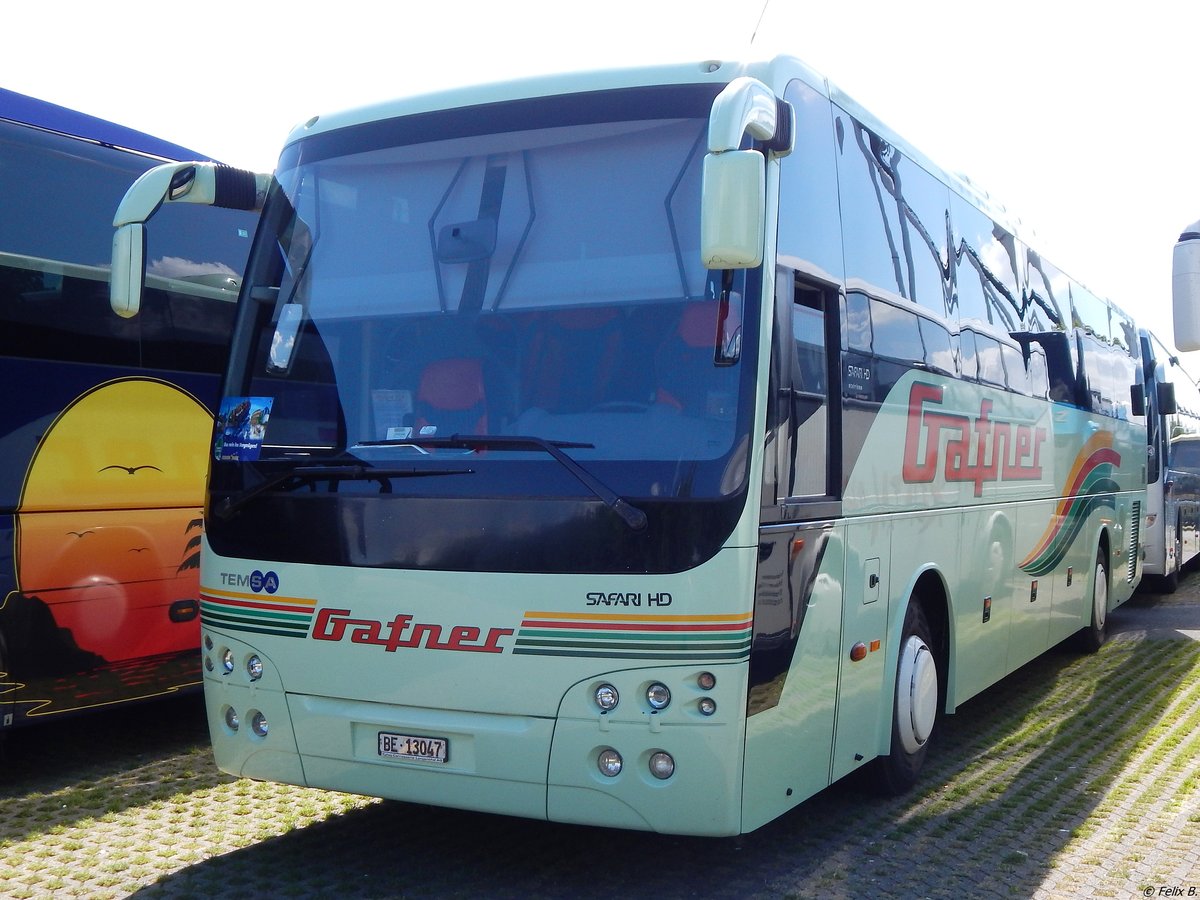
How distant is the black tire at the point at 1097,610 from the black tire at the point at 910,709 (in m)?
5.31

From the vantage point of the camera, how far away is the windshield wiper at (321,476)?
5074 millimetres

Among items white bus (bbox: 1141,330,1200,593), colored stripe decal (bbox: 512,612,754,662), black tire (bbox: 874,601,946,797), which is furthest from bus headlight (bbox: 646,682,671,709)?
white bus (bbox: 1141,330,1200,593)

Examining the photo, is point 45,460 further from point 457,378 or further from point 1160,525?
point 1160,525

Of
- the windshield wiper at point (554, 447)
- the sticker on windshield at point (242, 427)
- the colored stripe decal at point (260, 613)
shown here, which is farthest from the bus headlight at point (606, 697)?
the sticker on windshield at point (242, 427)

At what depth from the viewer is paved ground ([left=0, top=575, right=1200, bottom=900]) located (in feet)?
17.6

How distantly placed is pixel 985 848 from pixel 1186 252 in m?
3.25

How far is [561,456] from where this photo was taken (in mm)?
4820

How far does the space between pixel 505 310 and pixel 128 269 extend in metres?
1.65

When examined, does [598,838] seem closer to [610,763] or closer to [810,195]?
[610,763]

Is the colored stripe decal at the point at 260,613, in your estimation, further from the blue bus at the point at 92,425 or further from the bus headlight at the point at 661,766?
the blue bus at the point at 92,425

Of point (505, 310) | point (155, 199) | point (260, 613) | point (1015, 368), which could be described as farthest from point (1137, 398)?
point (155, 199)

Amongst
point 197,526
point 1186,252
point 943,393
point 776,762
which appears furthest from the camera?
point 197,526

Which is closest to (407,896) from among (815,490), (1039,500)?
(815,490)

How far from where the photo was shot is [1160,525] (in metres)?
16.7
